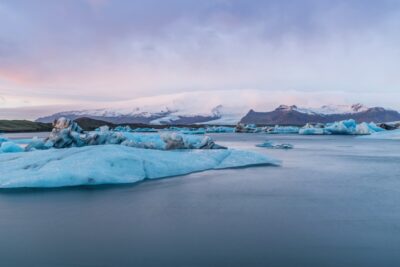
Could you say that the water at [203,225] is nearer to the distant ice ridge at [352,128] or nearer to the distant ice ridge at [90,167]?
the distant ice ridge at [90,167]

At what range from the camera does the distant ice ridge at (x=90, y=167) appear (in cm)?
766

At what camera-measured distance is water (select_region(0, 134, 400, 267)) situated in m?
3.98

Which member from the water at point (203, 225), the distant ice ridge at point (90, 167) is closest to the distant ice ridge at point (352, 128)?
the distant ice ridge at point (90, 167)

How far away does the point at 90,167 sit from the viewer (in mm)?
8039

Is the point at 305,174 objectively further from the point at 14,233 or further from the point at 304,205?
the point at 14,233

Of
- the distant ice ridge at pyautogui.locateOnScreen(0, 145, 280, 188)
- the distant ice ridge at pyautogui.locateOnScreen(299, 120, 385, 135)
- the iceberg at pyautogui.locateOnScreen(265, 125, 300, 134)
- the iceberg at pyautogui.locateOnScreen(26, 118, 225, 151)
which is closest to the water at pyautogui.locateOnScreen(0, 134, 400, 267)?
the distant ice ridge at pyautogui.locateOnScreen(0, 145, 280, 188)

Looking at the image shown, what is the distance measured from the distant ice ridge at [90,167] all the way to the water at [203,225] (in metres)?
0.33

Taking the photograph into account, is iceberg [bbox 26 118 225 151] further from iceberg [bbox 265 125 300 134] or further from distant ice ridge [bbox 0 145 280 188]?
iceberg [bbox 265 125 300 134]

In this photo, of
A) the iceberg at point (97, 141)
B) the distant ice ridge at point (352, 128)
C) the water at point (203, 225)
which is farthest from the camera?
the distant ice ridge at point (352, 128)

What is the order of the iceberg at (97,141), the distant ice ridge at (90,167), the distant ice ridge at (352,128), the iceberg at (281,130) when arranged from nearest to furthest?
the distant ice ridge at (90,167) < the iceberg at (97,141) < the distant ice ridge at (352,128) < the iceberg at (281,130)

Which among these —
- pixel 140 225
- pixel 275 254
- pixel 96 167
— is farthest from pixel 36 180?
pixel 275 254

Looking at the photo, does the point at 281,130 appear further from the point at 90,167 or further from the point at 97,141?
the point at 90,167

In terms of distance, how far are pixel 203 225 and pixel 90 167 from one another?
3710mm

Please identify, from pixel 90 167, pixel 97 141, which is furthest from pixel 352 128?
pixel 90 167
